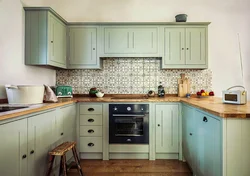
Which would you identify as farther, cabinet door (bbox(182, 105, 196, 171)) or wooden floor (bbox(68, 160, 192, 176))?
wooden floor (bbox(68, 160, 192, 176))

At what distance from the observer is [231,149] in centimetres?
125

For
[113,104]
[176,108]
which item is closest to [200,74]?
[176,108]

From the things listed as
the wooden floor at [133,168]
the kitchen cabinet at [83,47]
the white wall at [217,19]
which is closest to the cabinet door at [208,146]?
the wooden floor at [133,168]

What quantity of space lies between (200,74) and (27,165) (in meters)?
3.06

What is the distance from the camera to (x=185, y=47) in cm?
297

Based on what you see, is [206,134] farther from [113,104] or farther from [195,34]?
[195,34]

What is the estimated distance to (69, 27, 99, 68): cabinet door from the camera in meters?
3.01

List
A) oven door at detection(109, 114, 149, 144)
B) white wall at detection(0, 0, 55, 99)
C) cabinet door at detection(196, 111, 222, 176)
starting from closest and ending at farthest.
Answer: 1. cabinet door at detection(196, 111, 222, 176)
2. white wall at detection(0, 0, 55, 99)
3. oven door at detection(109, 114, 149, 144)

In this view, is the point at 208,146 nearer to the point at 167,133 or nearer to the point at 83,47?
the point at 167,133

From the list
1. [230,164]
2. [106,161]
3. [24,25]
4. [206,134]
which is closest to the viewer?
[230,164]

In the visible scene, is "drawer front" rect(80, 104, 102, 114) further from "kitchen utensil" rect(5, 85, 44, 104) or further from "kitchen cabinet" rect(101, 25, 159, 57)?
"kitchen cabinet" rect(101, 25, 159, 57)

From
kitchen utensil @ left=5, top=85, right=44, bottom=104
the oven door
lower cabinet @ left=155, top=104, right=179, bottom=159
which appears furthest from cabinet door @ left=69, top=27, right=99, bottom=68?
lower cabinet @ left=155, top=104, right=179, bottom=159

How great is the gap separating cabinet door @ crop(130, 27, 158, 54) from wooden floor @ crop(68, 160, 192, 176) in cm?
181

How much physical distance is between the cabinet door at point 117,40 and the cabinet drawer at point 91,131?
1.32 metres
